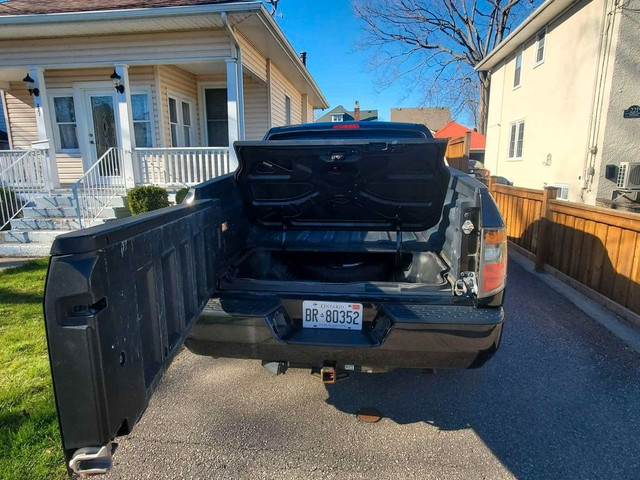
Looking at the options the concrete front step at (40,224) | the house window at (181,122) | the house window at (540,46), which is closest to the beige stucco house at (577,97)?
the house window at (540,46)

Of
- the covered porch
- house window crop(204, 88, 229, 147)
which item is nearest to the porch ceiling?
the covered porch

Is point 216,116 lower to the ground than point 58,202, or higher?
higher

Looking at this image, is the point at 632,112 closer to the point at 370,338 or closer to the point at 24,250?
the point at 370,338

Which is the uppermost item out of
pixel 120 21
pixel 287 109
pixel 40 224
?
pixel 120 21

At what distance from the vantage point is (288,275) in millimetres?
3264

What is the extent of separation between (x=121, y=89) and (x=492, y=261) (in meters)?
8.68

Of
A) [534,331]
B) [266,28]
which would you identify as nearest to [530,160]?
[266,28]

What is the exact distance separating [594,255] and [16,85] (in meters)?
13.2

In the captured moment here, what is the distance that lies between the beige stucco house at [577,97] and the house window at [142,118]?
34.7 ft

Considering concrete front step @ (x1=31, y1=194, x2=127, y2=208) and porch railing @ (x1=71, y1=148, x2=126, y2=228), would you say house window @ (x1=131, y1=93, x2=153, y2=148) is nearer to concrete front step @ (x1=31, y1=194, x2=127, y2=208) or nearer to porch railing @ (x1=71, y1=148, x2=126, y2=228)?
porch railing @ (x1=71, y1=148, x2=126, y2=228)

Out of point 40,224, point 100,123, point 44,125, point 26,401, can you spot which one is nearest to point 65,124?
point 100,123

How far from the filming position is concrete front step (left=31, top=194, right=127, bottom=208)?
8.10 meters

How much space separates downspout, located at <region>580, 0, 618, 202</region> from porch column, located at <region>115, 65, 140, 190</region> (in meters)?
10.7

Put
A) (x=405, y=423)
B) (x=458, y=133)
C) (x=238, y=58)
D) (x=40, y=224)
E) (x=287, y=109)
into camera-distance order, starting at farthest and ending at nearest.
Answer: (x=458, y=133) → (x=287, y=109) → (x=238, y=58) → (x=40, y=224) → (x=405, y=423)
